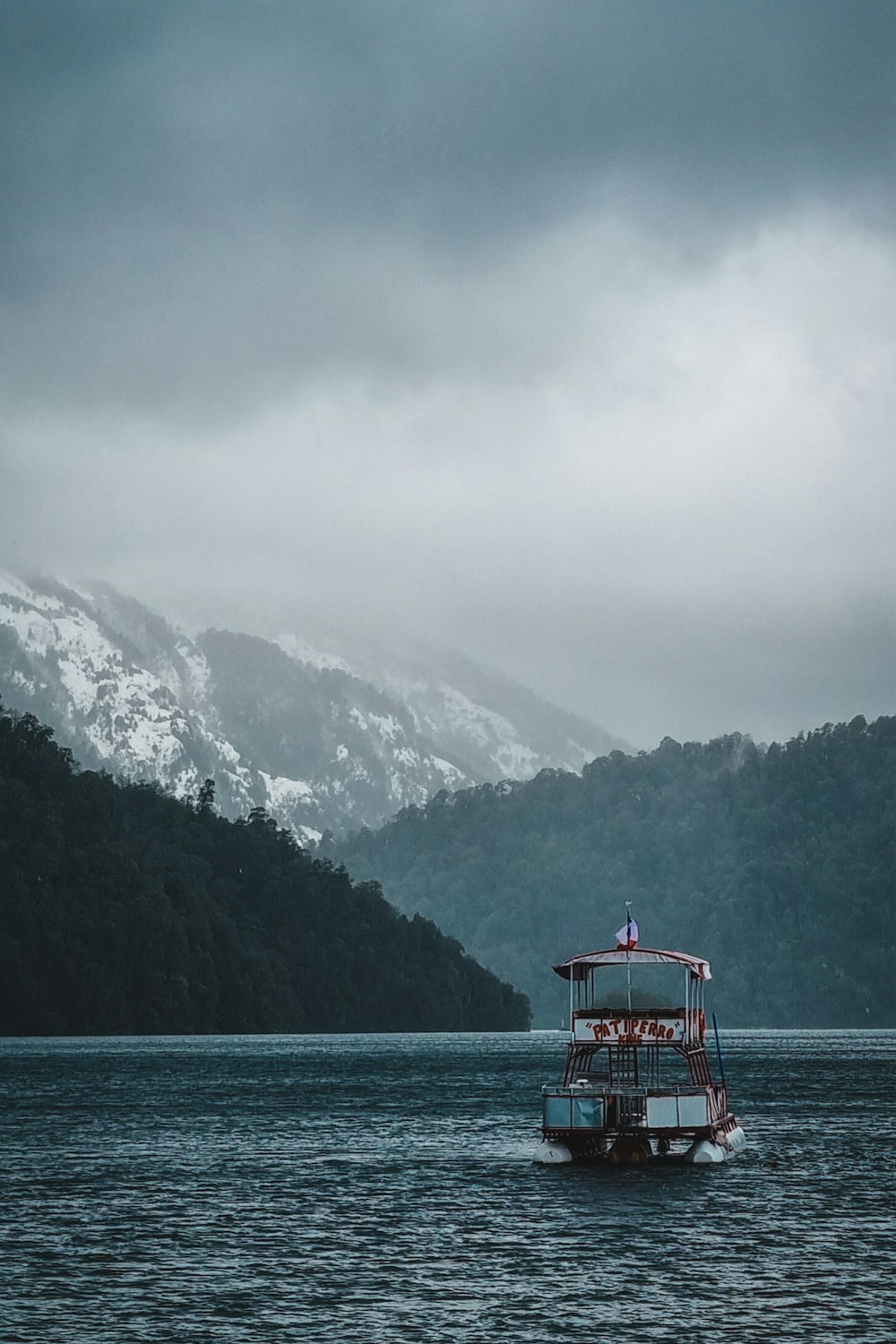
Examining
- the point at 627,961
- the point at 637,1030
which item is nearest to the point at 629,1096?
the point at 637,1030

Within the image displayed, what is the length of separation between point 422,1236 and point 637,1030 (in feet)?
78.5

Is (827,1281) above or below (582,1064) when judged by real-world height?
below

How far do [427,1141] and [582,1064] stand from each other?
16.5m

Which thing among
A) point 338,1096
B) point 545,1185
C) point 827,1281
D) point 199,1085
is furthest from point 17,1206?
point 199,1085

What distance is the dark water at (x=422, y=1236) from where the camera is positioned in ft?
174

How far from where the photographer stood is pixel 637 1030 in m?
89.5

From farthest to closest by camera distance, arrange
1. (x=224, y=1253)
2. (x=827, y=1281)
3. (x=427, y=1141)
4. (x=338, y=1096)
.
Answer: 1. (x=338, y=1096)
2. (x=427, y=1141)
3. (x=224, y=1253)
4. (x=827, y=1281)

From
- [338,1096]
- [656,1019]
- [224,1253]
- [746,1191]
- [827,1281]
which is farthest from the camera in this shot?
[338,1096]

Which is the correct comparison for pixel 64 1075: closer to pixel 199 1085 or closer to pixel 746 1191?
pixel 199 1085

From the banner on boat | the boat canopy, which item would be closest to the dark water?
the banner on boat

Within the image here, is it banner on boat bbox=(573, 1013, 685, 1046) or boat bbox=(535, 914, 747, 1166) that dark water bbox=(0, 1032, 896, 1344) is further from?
banner on boat bbox=(573, 1013, 685, 1046)

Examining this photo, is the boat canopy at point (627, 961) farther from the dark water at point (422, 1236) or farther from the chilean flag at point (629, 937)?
the dark water at point (422, 1236)

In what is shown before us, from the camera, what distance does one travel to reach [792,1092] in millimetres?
162625

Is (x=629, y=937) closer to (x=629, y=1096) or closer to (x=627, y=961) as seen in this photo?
(x=627, y=961)
